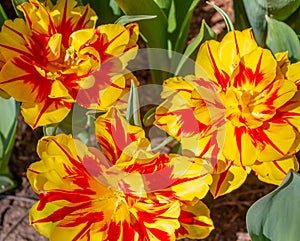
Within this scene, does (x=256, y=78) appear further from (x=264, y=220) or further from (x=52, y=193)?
(x=52, y=193)

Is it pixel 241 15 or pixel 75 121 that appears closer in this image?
pixel 75 121

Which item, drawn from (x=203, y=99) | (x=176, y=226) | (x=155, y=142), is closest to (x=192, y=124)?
(x=203, y=99)

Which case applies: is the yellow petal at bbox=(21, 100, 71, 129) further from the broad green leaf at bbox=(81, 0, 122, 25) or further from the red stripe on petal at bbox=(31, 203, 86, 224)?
the broad green leaf at bbox=(81, 0, 122, 25)

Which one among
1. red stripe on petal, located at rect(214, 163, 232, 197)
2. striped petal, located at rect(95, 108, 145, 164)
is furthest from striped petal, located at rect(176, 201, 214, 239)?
striped petal, located at rect(95, 108, 145, 164)

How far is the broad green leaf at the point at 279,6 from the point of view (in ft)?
3.97

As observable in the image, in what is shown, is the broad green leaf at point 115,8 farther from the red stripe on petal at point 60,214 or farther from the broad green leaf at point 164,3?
the red stripe on petal at point 60,214

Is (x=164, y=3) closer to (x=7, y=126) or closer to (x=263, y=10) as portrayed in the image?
(x=263, y=10)

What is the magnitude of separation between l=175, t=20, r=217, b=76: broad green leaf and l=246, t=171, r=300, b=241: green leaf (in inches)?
12.8

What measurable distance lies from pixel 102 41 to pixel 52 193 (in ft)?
0.79

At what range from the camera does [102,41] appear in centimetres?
104

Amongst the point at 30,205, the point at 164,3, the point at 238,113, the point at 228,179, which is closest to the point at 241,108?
the point at 238,113

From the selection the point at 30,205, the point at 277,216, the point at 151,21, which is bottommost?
the point at 30,205

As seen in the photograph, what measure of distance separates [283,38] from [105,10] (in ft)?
1.06

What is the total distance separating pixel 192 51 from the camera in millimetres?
1262
